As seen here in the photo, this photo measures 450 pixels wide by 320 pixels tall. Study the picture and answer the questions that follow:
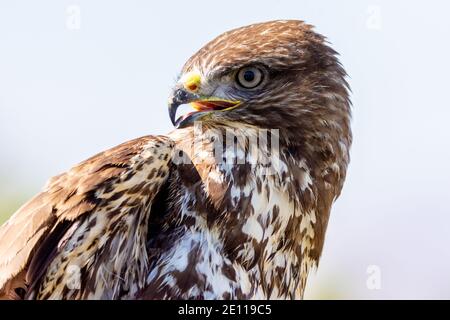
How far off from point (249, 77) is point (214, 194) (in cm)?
85

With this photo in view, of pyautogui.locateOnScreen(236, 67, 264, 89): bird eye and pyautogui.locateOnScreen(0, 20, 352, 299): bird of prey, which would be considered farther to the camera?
pyautogui.locateOnScreen(236, 67, 264, 89): bird eye

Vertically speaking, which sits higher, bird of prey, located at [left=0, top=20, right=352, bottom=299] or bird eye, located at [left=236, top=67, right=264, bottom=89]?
bird eye, located at [left=236, top=67, right=264, bottom=89]

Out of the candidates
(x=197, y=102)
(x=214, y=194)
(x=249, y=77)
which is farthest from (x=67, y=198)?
(x=249, y=77)

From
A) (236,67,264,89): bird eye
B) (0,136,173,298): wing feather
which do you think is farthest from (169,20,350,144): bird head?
(0,136,173,298): wing feather

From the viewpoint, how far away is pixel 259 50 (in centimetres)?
699

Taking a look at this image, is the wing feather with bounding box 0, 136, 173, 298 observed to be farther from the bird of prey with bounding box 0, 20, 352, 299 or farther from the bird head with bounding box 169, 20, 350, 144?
the bird head with bounding box 169, 20, 350, 144

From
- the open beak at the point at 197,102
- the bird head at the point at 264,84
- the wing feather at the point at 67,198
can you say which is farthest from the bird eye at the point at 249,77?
the wing feather at the point at 67,198

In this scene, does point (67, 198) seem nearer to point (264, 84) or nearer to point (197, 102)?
point (197, 102)

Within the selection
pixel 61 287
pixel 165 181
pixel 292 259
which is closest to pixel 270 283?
pixel 292 259

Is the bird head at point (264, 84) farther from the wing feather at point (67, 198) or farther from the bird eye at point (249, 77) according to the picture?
the wing feather at point (67, 198)

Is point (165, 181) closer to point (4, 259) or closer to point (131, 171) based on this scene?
point (131, 171)

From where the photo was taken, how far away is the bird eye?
23.0 ft

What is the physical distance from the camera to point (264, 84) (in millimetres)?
7105
